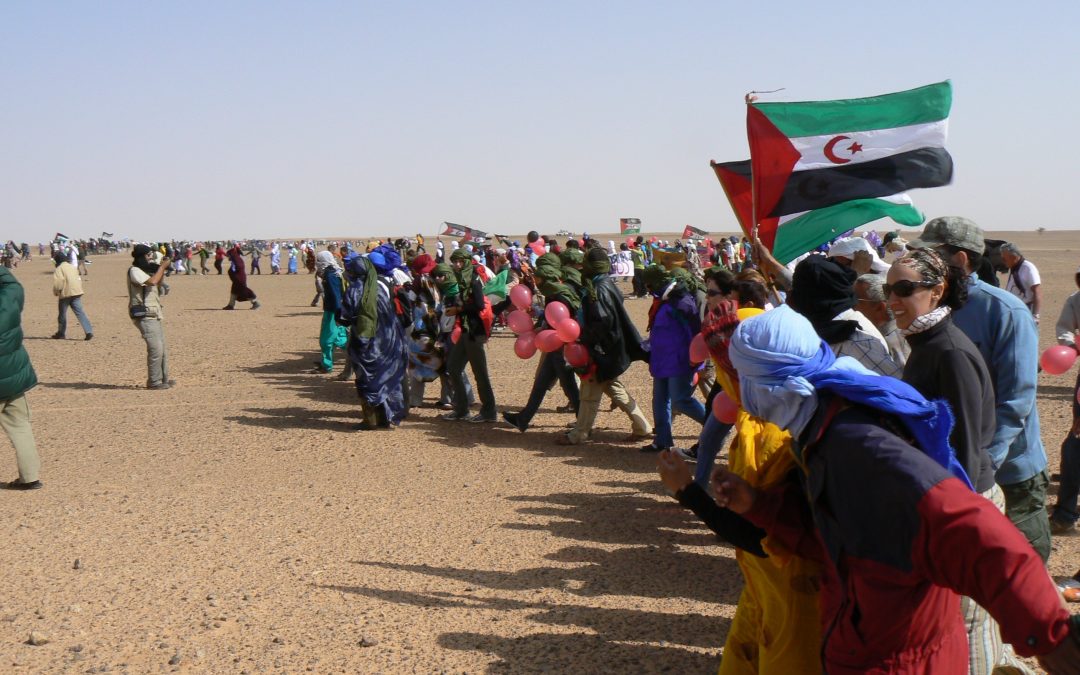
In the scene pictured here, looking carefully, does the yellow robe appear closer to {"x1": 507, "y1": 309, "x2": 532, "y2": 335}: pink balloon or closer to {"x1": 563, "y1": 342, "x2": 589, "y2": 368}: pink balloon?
{"x1": 563, "y1": 342, "x2": 589, "y2": 368}: pink balloon

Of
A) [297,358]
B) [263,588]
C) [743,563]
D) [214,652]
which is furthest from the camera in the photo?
[297,358]

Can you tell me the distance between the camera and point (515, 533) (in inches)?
250

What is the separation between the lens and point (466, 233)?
2856 centimetres

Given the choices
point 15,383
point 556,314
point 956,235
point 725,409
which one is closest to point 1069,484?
point 725,409

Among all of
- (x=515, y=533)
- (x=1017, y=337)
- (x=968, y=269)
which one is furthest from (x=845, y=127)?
(x=515, y=533)

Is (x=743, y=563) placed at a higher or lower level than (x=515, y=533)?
higher

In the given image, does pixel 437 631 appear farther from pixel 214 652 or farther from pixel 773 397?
A: pixel 773 397

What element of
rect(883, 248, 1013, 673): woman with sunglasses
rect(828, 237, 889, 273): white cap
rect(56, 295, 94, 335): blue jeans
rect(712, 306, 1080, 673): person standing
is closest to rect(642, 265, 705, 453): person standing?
rect(828, 237, 889, 273): white cap

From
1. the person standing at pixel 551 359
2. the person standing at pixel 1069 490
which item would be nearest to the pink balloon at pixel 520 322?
the person standing at pixel 551 359

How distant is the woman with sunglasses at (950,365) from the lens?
316 centimetres

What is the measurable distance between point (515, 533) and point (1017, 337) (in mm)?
3528

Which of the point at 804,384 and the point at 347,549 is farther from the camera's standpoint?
the point at 347,549

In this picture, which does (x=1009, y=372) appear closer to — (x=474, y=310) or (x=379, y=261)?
(x=474, y=310)

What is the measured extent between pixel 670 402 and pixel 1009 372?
424 cm
